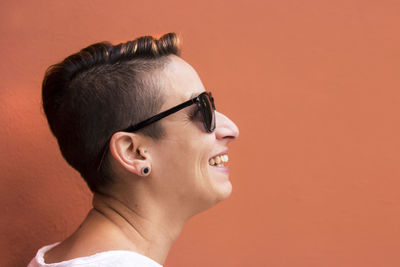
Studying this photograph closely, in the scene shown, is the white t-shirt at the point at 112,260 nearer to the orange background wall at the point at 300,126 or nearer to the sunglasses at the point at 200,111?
the sunglasses at the point at 200,111

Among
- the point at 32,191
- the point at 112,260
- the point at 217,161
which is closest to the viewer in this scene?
the point at 112,260

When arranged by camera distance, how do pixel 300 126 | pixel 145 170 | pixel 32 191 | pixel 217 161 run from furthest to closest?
1. pixel 300 126
2. pixel 32 191
3. pixel 217 161
4. pixel 145 170

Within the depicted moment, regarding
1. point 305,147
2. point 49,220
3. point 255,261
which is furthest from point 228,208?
point 49,220

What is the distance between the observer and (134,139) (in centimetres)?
125

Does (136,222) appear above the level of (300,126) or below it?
below

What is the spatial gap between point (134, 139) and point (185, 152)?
0.14 meters

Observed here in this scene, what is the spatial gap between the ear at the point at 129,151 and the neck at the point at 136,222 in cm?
11

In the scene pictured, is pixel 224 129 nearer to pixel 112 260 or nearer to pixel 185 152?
pixel 185 152

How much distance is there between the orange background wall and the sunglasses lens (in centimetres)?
52

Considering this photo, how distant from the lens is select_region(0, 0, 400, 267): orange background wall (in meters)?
1.86

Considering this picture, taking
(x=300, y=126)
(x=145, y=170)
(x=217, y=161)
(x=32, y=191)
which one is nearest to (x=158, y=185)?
(x=145, y=170)

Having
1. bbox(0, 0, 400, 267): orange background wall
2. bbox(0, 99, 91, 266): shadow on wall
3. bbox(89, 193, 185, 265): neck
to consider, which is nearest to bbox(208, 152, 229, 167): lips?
bbox(89, 193, 185, 265): neck

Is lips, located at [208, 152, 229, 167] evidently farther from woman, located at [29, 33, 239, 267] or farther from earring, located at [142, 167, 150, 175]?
earring, located at [142, 167, 150, 175]

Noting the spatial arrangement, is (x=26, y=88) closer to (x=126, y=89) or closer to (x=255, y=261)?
(x=126, y=89)
